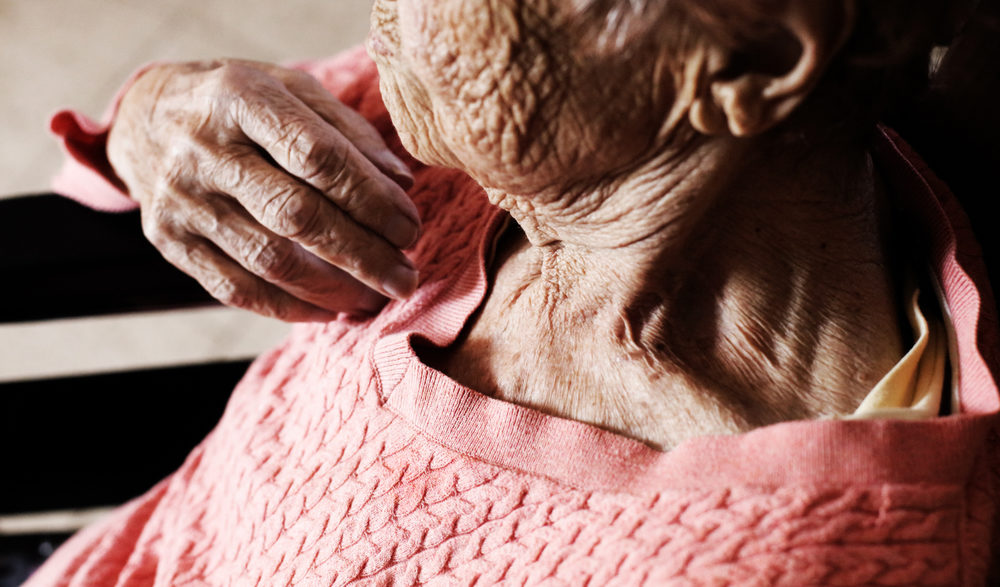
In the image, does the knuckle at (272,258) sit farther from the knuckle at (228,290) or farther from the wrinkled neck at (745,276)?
the wrinkled neck at (745,276)

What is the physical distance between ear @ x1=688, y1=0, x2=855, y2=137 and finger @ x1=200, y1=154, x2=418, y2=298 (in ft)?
1.29

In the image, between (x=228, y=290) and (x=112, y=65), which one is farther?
(x=112, y=65)

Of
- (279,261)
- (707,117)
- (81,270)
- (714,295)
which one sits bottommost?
(81,270)

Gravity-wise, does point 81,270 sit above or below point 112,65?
above

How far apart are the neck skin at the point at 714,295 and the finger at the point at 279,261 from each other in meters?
0.24

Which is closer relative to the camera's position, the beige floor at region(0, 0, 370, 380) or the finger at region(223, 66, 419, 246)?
the finger at region(223, 66, 419, 246)

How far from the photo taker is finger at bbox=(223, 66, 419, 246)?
868mm

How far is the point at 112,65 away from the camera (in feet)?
9.50

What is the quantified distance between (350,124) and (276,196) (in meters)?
0.13

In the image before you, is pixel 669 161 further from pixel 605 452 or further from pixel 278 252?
pixel 278 252

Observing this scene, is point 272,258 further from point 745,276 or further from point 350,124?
point 745,276

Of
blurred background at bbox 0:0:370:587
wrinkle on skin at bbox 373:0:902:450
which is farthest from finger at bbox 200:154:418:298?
blurred background at bbox 0:0:370:587

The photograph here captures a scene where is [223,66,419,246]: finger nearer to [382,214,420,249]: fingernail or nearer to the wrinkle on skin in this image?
[382,214,420,249]: fingernail

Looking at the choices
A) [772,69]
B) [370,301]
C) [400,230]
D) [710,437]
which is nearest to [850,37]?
[772,69]
